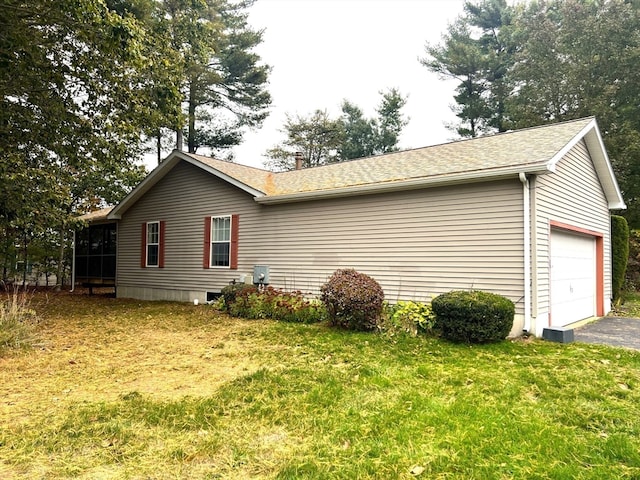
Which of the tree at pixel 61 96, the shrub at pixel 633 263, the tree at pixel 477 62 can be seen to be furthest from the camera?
the tree at pixel 477 62

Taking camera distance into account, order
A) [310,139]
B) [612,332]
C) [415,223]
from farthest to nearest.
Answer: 1. [310,139]
2. [415,223]
3. [612,332]

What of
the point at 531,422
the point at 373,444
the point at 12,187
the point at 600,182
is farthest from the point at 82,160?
the point at 600,182

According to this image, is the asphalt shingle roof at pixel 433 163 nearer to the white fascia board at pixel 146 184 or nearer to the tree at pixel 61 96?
the white fascia board at pixel 146 184

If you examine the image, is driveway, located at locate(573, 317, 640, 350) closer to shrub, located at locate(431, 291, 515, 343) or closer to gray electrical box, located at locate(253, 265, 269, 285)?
shrub, located at locate(431, 291, 515, 343)

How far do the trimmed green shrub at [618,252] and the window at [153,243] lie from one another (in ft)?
44.9

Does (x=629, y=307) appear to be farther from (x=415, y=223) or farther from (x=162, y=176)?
(x=162, y=176)

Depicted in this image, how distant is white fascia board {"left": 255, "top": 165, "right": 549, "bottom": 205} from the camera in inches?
261

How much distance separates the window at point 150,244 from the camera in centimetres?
1331

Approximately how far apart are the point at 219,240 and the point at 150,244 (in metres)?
3.30

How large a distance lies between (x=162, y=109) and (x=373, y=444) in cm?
888

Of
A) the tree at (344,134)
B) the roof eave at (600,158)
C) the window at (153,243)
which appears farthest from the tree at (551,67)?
the window at (153,243)

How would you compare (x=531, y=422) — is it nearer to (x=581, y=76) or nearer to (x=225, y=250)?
(x=225, y=250)

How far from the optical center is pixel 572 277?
8.57 metres

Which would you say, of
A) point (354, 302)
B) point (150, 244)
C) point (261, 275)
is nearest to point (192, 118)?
point (150, 244)
